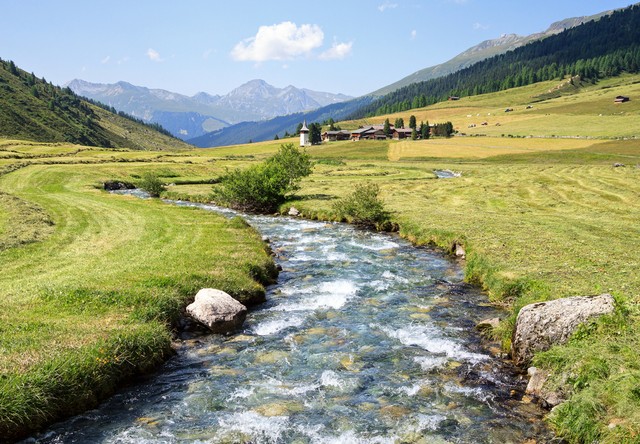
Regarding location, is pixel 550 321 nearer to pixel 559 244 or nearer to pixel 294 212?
pixel 559 244

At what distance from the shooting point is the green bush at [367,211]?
1799 inches

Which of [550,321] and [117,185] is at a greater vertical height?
[117,185]

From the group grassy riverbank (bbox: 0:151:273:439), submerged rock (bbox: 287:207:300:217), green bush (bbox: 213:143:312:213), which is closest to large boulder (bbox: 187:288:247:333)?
grassy riverbank (bbox: 0:151:273:439)

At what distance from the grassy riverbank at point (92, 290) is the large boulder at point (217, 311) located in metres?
0.88

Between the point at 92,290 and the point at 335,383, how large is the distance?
1192cm

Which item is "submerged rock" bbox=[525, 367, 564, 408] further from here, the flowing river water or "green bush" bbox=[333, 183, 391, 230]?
"green bush" bbox=[333, 183, 391, 230]

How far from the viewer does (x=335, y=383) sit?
15.0 metres

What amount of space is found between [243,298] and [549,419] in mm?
14680

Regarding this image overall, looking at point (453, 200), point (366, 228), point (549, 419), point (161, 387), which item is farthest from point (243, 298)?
point (453, 200)

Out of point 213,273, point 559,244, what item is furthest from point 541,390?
point 559,244

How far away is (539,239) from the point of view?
31.3m

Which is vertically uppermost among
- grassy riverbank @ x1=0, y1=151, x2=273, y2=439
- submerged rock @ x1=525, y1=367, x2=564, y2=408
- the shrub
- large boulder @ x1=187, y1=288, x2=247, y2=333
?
the shrub

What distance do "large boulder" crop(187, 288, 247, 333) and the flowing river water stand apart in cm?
61

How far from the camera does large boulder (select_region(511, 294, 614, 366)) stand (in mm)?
14516
